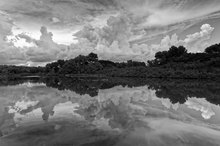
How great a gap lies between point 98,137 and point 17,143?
2.13 m

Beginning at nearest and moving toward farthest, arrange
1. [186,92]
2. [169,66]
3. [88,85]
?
[186,92], [88,85], [169,66]

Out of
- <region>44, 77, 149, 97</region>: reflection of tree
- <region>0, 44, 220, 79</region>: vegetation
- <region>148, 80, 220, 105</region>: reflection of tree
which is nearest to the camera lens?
<region>148, 80, 220, 105</region>: reflection of tree

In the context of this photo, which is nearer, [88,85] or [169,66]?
[88,85]

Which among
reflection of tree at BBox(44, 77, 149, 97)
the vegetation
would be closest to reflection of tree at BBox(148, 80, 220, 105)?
reflection of tree at BBox(44, 77, 149, 97)

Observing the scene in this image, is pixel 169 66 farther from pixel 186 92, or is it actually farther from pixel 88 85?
pixel 186 92

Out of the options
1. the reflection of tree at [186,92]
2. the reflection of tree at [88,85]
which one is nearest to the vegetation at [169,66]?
the reflection of tree at [88,85]

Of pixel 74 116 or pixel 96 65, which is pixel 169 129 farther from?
pixel 96 65

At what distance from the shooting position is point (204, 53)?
170 ft

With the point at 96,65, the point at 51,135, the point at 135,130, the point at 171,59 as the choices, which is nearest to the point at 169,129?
the point at 135,130

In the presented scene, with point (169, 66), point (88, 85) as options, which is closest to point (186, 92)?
point (88, 85)

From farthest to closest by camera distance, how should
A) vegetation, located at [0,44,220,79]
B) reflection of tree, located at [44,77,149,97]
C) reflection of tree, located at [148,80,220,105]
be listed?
1. vegetation, located at [0,44,220,79]
2. reflection of tree, located at [44,77,149,97]
3. reflection of tree, located at [148,80,220,105]

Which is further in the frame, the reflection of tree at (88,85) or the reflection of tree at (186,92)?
the reflection of tree at (88,85)

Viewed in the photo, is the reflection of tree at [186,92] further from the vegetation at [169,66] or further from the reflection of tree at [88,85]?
the vegetation at [169,66]

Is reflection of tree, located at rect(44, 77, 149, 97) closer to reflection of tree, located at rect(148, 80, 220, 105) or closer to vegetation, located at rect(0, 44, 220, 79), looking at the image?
reflection of tree, located at rect(148, 80, 220, 105)
